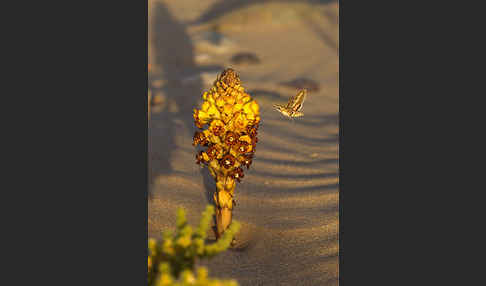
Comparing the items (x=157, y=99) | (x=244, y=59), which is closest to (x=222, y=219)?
(x=157, y=99)

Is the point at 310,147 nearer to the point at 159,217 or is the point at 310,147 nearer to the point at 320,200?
the point at 320,200

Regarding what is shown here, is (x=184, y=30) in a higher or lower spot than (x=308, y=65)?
higher

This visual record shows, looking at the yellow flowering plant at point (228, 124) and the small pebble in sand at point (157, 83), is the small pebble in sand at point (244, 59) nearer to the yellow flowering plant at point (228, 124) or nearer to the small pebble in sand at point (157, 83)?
the small pebble in sand at point (157, 83)

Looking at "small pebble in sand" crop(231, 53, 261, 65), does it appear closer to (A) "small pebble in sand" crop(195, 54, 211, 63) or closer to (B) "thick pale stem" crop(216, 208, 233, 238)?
(A) "small pebble in sand" crop(195, 54, 211, 63)

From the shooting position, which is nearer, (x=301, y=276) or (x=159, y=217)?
(x=301, y=276)

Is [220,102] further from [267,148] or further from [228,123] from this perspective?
[267,148]

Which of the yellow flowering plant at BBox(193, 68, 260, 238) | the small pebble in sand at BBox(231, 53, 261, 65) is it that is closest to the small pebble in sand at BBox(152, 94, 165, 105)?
the small pebble in sand at BBox(231, 53, 261, 65)

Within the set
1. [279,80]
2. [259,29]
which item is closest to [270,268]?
[279,80]
